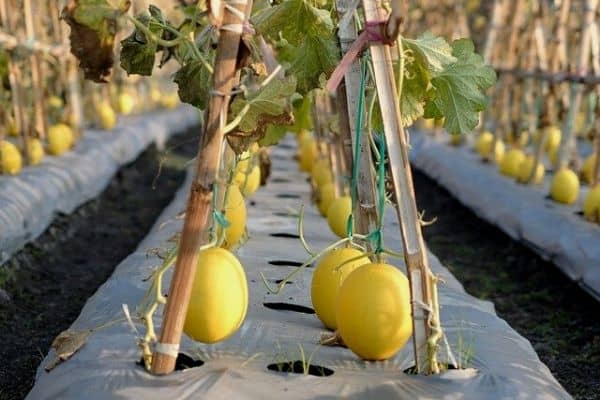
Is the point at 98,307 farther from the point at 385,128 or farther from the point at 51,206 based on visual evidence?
the point at 51,206

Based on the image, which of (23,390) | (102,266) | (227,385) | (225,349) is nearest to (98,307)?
(23,390)

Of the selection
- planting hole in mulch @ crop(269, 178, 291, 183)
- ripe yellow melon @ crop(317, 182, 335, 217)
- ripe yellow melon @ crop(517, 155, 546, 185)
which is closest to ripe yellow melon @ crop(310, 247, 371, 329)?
ripe yellow melon @ crop(317, 182, 335, 217)

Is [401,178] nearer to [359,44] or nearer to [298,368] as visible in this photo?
[359,44]

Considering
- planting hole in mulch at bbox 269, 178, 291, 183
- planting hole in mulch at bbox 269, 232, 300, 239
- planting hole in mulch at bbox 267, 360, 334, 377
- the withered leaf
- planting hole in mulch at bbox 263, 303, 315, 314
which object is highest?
the withered leaf

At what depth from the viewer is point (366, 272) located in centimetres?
234

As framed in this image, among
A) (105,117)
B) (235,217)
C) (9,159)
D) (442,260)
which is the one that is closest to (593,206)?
(442,260)

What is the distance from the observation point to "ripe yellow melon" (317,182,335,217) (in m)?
4.86

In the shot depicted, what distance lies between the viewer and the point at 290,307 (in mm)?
2977

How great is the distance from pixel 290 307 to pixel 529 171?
3.82m

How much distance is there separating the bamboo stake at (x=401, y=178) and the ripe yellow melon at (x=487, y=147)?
5155mm

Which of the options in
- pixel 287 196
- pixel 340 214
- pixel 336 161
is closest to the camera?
pixel 340 214

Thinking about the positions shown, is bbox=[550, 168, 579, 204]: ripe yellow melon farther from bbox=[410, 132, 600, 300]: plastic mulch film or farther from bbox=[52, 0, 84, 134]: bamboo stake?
bbox=[52, 0, 84, 134]: bamboo stake

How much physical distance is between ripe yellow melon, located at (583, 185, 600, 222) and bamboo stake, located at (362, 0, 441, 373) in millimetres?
2940

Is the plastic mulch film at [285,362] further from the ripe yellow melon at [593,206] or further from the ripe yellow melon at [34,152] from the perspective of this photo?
the ripe yellow melon at [34,152]
